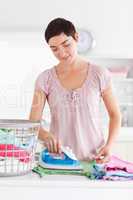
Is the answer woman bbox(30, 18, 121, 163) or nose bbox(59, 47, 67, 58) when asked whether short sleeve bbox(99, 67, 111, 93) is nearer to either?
woman bbox(30, 18, 121, 163)

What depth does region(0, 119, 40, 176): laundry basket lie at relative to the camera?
1.49 meters

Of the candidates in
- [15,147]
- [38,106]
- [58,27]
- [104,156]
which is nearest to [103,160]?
[104,156]

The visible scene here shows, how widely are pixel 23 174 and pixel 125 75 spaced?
265cm

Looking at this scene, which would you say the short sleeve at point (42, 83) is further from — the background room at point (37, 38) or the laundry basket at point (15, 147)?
the background room at point (37, 38)

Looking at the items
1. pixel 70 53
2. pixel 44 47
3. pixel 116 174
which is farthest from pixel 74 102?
pixel 44 47

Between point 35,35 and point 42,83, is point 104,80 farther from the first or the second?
point 35,35

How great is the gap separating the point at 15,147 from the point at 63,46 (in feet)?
1.97

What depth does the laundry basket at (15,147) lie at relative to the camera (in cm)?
149

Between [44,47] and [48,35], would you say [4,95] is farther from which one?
[48,35]

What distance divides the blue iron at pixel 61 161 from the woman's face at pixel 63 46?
0.50m

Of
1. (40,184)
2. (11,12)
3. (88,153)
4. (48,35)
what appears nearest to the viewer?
(40,184)

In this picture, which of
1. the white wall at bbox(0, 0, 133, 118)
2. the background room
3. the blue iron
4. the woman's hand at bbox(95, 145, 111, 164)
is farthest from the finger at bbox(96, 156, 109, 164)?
the white wall at bbox(0, 0, 133, 118)

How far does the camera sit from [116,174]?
4.93 ft

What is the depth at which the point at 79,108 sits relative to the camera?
2045mm
